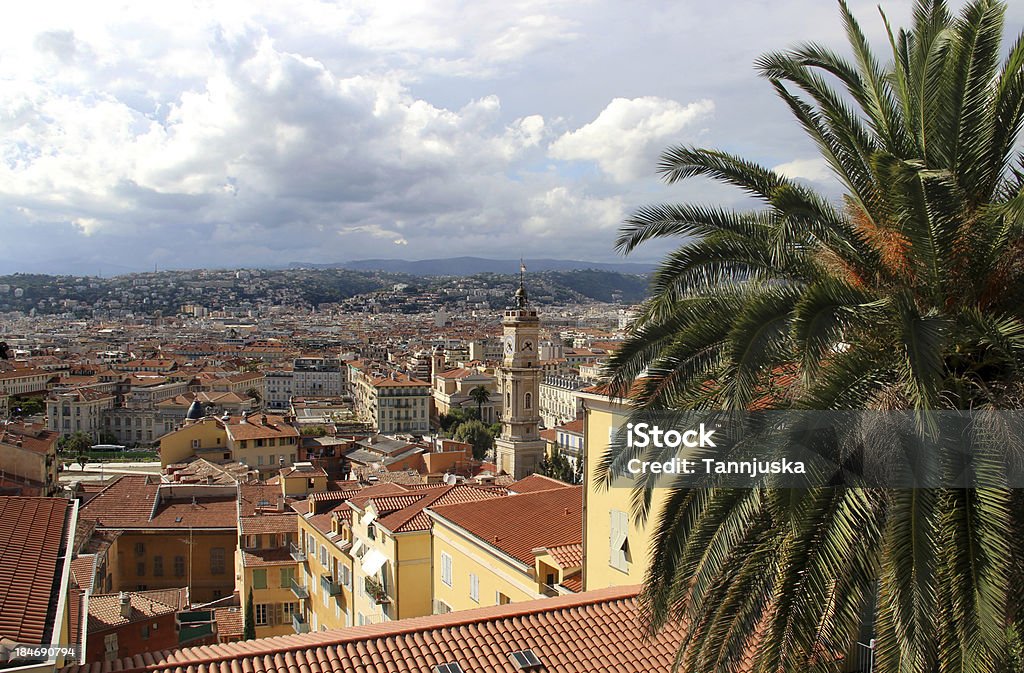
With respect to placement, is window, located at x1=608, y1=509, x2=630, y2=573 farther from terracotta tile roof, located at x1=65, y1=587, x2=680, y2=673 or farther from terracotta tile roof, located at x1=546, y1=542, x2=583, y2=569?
terracotta tile roof, located at x1=65, y1=587, x2=680, y2=673

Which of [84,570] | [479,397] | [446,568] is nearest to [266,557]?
[84,570]

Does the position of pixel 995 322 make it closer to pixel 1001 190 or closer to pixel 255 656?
pixel 1001 190

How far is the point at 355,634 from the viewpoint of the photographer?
27.0 feet

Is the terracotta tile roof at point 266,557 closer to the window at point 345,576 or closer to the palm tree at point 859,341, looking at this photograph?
the window at point 345,576

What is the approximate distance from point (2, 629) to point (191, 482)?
26818mm

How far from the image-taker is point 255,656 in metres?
7.60

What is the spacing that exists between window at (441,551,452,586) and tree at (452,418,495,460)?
43.9 m

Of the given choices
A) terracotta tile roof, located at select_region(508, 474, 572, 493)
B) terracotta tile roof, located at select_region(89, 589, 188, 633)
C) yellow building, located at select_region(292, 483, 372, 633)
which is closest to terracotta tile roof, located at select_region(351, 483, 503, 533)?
terracotta tile roof, located at select_region(508, 474, 572, 493)

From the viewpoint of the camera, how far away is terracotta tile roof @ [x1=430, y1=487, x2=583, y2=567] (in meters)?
12.9

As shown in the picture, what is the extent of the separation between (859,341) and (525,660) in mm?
4501

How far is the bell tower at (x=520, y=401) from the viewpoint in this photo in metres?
37.7

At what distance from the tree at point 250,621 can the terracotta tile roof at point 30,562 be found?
36.9 feet

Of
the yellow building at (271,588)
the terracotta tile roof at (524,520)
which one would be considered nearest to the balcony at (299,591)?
the yellow building at (271,588)

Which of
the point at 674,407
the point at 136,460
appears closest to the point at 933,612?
the point at 674,407
